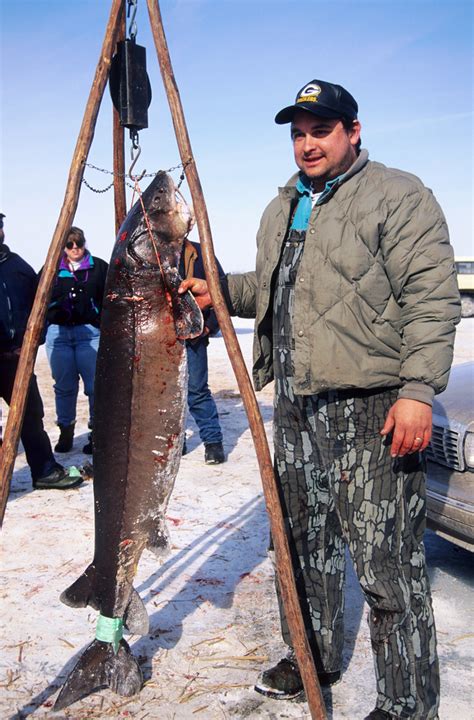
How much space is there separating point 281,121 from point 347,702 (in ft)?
8.60

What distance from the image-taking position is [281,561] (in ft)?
8.80

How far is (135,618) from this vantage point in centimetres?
295

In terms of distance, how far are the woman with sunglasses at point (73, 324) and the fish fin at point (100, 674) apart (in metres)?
4.25

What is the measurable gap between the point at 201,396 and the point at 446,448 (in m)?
3.23

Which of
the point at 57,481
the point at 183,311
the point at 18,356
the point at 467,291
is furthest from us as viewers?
the point at 467,291

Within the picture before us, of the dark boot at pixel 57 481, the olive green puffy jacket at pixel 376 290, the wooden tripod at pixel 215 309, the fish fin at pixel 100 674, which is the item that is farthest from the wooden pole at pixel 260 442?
the dark boot at pixel 57 481

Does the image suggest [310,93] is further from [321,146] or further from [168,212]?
[168,212]

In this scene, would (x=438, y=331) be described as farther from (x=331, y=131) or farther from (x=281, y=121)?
(x=281, y=121)

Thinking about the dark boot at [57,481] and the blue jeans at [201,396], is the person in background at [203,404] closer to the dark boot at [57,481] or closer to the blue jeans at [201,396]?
the blue jeans at [201,396]

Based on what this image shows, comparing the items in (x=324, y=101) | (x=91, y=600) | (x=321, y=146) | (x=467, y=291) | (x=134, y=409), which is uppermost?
(x=324, y=101)

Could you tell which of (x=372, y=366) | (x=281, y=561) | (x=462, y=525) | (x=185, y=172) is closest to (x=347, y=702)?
(x=281, y=561)

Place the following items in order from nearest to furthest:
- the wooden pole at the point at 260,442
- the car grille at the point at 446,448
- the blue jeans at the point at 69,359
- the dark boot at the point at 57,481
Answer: the wooden pole at the point at 260,442
the car grille at the point at 446,448
the dark boot at the point at 57,481
the blue jeans at the point at 69,359

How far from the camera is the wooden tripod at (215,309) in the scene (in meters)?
2.66

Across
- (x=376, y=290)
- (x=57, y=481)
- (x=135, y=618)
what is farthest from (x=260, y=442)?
(x=57, y=481)
